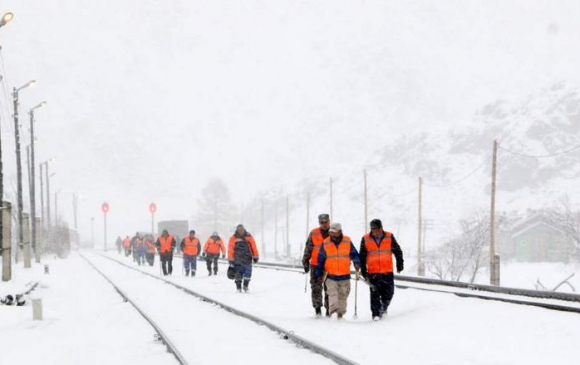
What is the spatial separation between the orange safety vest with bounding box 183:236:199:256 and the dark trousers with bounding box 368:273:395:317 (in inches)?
589

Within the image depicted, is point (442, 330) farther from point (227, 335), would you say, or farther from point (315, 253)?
point (227, 335)

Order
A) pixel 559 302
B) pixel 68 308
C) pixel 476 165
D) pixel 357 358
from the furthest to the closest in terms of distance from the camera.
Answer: pixel 476 165, pixel 68 308, pixel 559 302, pixel 357 358

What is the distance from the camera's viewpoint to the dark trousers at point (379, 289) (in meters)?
13.7

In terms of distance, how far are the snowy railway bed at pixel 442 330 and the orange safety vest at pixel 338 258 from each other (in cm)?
92

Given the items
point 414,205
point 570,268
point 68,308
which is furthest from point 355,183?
point 68,308

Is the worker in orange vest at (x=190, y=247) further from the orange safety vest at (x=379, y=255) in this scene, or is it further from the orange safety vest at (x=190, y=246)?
the orange safety vest at (x=379, y=255)

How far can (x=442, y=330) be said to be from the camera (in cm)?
1219

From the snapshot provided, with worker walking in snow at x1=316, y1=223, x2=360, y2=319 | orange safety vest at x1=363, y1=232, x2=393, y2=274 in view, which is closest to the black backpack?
worker walking in snow at x1=316, y1=223, x2=360, y2=319

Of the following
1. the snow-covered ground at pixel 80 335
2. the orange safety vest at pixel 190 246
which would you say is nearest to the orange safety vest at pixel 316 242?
the snow-covered ground at pixel 80 335

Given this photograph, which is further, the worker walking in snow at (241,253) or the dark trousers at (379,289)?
the worker walking in snow at (241,253)

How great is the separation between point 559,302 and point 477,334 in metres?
2.93

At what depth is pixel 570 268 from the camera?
204ft

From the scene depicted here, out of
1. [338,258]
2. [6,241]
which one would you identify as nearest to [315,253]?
[338,258]

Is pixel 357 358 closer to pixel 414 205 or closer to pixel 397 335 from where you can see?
pixel 397 335
